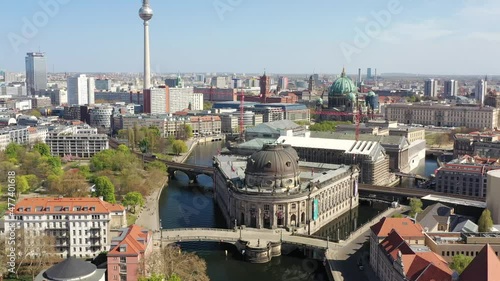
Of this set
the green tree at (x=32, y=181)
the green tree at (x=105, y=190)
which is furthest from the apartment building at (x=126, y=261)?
the green tree at (x=32, y=181)

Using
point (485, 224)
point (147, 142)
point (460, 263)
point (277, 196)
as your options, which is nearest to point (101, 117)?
point (147, 142)

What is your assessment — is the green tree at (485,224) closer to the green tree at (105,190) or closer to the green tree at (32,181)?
the green tree at (105,190)

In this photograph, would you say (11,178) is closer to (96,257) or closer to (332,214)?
(96,257)

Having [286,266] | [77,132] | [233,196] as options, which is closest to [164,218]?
[233,196]

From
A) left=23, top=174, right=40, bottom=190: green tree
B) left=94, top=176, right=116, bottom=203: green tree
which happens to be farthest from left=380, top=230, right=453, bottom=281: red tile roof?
left=23, top=174, right=40, bottom=190: green tree

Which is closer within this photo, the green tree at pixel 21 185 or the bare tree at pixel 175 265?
the bare tree at pixel 175 265

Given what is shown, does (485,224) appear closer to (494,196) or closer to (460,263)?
(494,196)

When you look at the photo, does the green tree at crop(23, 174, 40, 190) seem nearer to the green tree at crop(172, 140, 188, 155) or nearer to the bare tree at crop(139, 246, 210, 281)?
the bare tree at crop(139, 246, 210, 281)
